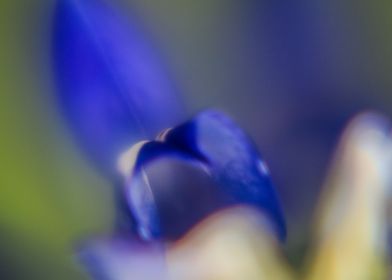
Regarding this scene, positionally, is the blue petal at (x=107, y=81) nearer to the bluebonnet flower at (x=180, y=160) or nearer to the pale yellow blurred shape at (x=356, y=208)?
the bluebonnet flower at (x=180, y=160)

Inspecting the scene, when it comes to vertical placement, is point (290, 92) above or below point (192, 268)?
above

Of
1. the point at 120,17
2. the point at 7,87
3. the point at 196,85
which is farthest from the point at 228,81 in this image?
the point at 7,87

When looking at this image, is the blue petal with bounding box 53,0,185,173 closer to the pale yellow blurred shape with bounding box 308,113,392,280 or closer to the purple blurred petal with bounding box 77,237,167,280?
the purple blurred petal with bounding box 77,237,167,280

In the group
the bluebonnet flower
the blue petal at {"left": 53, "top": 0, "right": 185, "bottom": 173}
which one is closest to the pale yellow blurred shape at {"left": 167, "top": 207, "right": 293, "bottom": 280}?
the bluebonnet flower

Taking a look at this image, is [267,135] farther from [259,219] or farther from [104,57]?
[104,57]

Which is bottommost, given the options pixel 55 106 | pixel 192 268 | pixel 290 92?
pixel 192 268

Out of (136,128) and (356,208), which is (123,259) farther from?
(356,208)

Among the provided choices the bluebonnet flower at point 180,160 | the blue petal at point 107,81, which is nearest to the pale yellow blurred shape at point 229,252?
the bluebonnet flower at point 180,160
